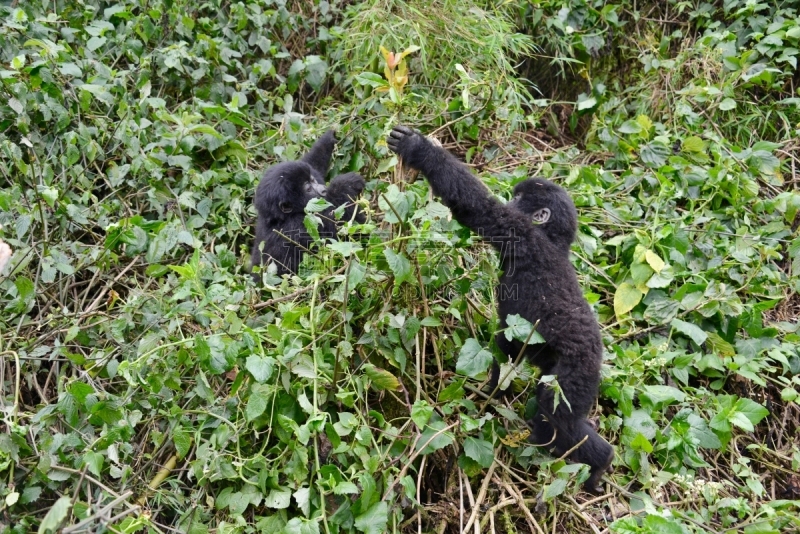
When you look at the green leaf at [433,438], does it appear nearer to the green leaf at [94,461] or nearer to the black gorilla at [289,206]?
the green leaf at [94,461]

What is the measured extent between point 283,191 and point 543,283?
179 centimetres

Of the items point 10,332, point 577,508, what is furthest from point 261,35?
point 577,508

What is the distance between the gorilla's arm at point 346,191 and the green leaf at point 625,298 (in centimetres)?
161

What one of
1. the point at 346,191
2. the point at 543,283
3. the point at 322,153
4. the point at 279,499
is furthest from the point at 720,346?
the point at 322,153

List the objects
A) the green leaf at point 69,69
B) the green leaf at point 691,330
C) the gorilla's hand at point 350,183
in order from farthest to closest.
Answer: the green leaf at point 69,69, the gorilla's hand at point 350,183, the green leaf at point 691,330

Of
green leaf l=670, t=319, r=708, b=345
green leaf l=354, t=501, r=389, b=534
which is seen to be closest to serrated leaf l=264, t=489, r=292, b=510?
green leaf l=354, t=501, r=389, b=534

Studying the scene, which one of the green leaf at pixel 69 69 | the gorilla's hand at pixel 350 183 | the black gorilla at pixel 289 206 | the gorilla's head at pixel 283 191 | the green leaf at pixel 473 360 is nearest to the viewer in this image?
the green leaf at pixel 473 360

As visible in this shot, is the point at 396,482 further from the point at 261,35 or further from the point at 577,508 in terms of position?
the point at 261,35

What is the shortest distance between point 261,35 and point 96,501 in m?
3.86

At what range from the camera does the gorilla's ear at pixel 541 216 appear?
3.73m

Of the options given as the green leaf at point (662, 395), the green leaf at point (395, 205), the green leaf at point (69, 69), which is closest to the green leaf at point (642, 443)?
the green leaf at point (662, 395)

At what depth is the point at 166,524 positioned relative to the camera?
3252 millimetres

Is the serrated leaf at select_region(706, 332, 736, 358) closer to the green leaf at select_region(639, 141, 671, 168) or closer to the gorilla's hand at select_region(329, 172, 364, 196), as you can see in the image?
the green leaf at select_region(639, 141, 671, 168)

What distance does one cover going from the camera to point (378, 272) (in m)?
3.36
